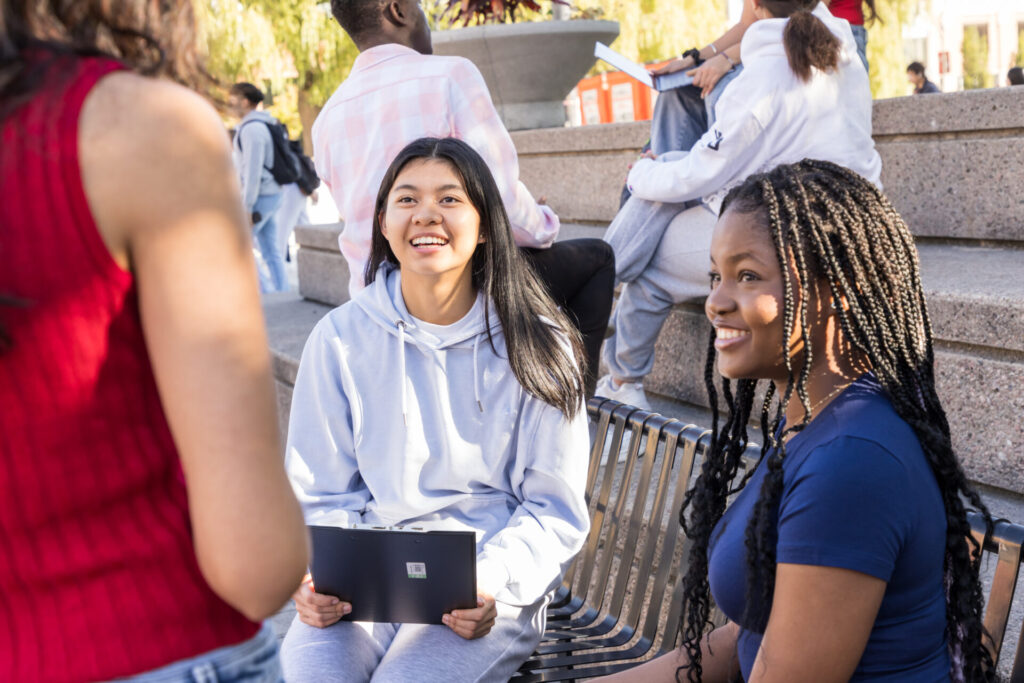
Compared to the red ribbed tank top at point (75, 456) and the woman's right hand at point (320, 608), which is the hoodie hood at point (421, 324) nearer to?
the woman's right hand at point (320, 608)

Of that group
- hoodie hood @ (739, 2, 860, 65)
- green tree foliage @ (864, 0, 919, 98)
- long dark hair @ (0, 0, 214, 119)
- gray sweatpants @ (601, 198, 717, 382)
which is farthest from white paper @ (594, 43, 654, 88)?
green tree foliage @ (864, 0, 919, 98)

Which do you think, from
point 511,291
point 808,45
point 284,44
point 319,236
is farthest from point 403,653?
point 284,44

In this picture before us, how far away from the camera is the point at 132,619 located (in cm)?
102

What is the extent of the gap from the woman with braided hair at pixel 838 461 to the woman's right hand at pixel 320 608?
909 millimetres

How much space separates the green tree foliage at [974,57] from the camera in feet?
123

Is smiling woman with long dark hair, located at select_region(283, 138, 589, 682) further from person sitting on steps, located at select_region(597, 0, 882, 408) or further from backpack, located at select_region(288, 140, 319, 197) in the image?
backpack, located at select_region(288, 140, 319, 197)

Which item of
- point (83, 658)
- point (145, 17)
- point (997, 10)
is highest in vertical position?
point (997, 10)

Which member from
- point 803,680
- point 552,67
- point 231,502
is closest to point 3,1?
point 231,502

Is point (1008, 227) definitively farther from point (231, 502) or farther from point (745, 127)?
point (231, 502)

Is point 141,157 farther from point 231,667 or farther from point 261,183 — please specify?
point 261,183

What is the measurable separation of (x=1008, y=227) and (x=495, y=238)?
249cm

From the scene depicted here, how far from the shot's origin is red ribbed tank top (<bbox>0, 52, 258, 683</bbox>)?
2.98ft

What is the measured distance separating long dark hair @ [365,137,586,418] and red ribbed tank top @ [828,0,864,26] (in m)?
2.80

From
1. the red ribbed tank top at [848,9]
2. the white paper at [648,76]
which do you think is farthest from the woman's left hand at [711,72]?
the red ribbed tank top at [848,9]
